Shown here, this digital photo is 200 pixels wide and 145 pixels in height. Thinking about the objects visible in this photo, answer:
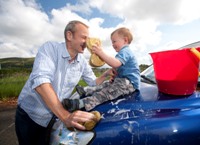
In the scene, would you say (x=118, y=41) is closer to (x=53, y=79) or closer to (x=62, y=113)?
(x=53, y=79)

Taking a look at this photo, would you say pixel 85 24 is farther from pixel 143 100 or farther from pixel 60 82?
pixel 143 100

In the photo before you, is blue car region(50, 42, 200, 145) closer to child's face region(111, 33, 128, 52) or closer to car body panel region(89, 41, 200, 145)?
car body panel region(89, 41, 200, 145)

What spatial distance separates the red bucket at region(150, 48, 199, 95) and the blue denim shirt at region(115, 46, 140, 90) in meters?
0.35

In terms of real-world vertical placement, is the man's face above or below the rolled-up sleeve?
above

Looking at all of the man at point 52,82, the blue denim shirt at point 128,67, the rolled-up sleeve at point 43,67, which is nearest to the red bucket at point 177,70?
the blue denim shirt at point 128,67

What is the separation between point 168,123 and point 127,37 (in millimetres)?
1422

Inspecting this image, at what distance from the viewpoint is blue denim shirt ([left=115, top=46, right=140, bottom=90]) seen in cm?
234

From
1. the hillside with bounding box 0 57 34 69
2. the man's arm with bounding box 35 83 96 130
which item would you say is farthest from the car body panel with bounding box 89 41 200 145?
the hillside with bounding box 0 57 34 69

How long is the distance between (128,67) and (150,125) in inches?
40.1

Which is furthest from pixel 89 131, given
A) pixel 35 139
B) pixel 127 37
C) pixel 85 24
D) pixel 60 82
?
pixel 127 37

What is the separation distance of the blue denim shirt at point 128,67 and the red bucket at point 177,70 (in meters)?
0.35

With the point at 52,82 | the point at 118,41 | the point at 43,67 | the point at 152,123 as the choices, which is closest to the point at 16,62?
the point at 118,41

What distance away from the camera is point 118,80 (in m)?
2.33

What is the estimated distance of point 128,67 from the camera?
2432mm
